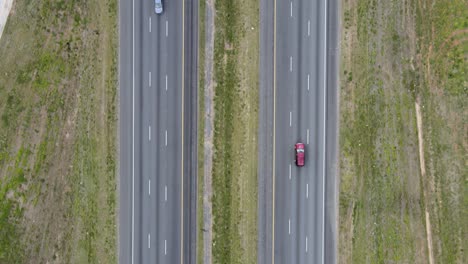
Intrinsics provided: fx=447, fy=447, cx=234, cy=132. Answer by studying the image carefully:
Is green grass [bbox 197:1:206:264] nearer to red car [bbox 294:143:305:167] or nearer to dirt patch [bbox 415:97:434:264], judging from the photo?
red car [bbox 294:143:305:167]

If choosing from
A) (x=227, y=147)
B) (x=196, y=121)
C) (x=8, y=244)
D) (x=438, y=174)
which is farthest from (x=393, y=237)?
(x=8, y=244)

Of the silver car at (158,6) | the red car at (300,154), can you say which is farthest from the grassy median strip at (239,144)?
the silver car at (158,6)

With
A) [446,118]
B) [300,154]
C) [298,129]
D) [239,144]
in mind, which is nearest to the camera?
[300,154]

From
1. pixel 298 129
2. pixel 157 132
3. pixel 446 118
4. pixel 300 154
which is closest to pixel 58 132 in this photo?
pixel 157 132

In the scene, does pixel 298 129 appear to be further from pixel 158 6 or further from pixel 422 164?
pixel 158 6

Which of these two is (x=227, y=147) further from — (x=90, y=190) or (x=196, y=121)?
(x=90, y=190)

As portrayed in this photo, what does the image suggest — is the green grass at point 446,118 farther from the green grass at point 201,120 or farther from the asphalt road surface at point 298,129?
the green grass at point 201,120
